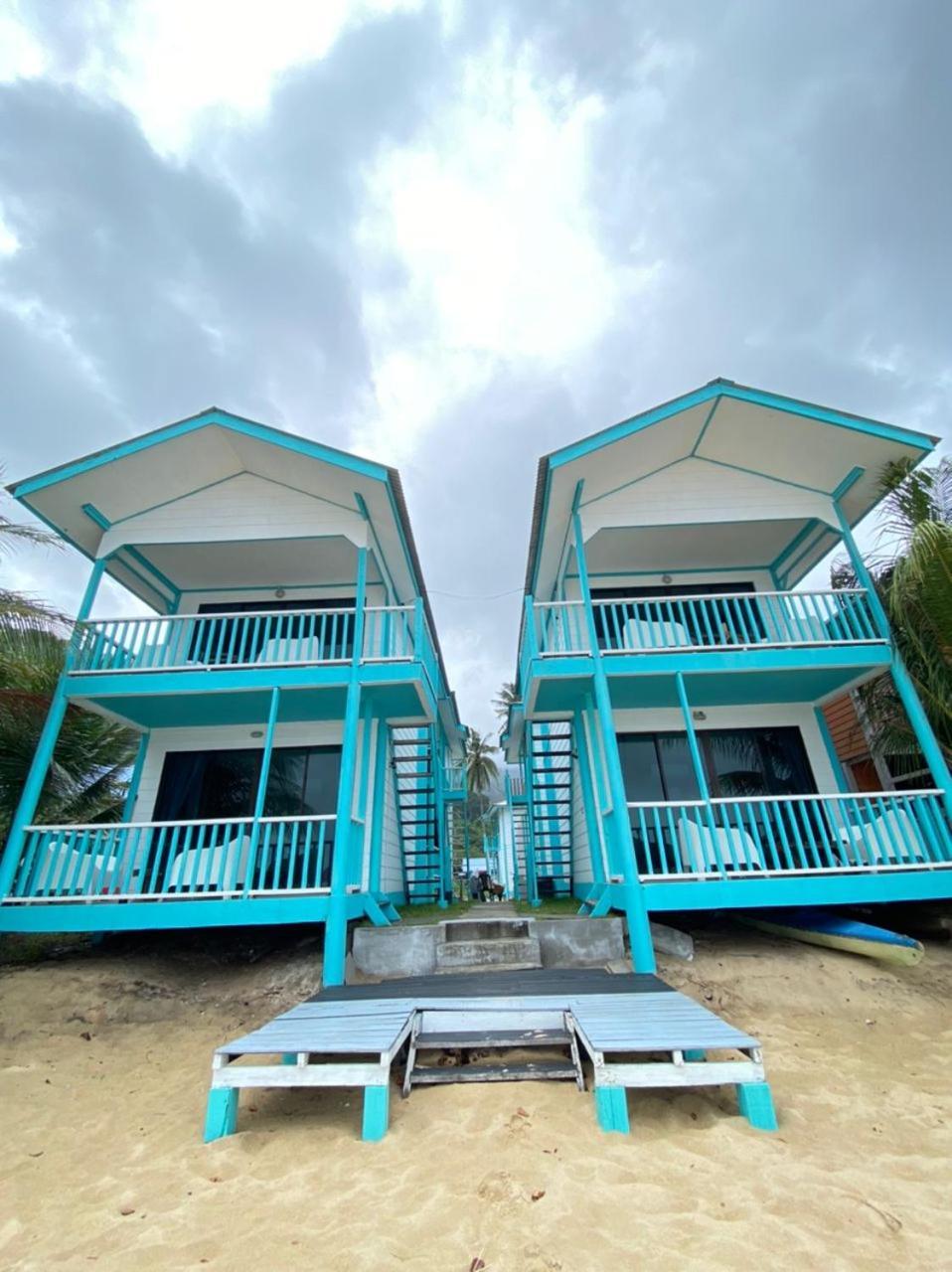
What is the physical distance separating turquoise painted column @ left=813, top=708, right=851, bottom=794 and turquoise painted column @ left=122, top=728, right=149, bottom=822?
12.4 metres

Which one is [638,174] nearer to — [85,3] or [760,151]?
[760,151]

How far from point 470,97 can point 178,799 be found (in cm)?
1756

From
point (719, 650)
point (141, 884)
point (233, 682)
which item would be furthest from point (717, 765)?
point (141, 884)

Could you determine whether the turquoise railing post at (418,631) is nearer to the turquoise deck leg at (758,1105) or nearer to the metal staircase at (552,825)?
the metal staircase at (552,825)

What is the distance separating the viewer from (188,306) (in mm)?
17172

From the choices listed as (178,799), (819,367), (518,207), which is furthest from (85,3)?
(819,367)

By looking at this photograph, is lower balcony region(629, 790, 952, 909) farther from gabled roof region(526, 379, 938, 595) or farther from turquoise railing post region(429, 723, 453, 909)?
turquoise railing post region(429, 723, 453, 909)

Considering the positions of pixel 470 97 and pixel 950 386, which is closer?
pixel 470 97

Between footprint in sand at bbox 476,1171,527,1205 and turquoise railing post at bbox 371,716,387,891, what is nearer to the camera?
footprint in sand at bbox 476,1171,527,1205

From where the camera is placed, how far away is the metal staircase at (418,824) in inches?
471

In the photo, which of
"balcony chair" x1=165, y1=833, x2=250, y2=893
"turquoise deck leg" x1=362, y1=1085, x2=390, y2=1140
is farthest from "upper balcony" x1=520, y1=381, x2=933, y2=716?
"turquoise deck leg" x1=362, y1=1085, x2=390, y2=1140

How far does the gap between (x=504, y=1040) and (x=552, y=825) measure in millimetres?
9643

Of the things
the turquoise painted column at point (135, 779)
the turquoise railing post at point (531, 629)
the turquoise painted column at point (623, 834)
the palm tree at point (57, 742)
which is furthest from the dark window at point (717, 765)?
the palm tree at point (57, 742)

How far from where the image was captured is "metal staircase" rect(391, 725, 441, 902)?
471 inches
